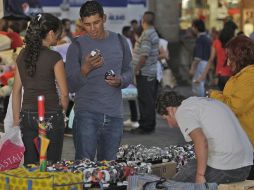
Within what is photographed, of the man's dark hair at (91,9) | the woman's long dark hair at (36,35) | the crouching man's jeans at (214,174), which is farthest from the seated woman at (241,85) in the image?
the woman's long dark hair at (36,35)

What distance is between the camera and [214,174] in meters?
5.32

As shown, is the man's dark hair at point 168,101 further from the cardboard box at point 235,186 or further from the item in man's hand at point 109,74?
the item in man's hand at point 109,74

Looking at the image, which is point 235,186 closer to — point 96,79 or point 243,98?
point 243,98

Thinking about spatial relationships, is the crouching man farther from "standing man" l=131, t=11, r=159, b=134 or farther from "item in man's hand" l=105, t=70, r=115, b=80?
"standing man" l=131, t=11, r=159, b=134

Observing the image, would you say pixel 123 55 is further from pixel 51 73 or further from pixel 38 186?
pixel 38 186

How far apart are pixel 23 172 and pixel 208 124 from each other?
1313 mm

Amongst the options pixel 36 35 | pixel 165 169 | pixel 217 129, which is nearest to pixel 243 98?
pixel 217 129

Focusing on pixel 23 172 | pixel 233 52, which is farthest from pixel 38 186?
pixel 233 52

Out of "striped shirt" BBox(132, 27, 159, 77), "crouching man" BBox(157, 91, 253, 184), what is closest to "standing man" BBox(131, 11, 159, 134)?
"striped shirt" BBox(132, 27, 159, 77)

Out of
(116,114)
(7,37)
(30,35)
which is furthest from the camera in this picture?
(7,37)

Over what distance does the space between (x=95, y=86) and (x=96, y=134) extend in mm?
403

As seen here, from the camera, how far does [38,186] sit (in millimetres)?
4930

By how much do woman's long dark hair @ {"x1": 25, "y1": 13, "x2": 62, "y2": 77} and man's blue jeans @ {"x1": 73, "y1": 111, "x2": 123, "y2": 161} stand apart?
25.7 inches

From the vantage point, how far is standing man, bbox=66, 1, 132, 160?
617 centimetres
